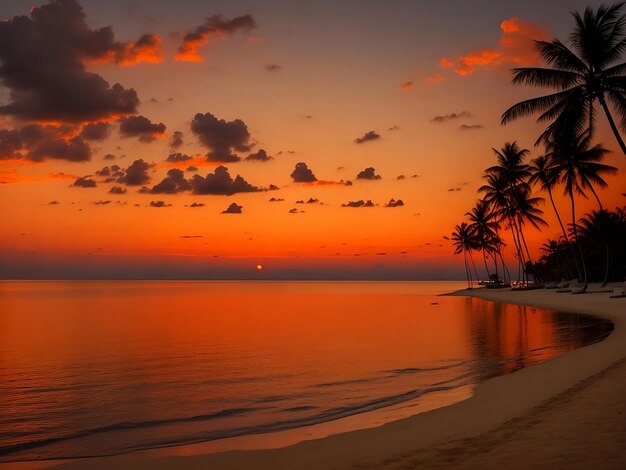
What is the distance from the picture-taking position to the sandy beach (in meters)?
7.43

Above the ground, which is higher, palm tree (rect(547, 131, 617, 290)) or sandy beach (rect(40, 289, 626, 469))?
palm tree (rect(547, 131, 617, 290))

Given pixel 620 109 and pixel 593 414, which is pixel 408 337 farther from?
pixel 593 414

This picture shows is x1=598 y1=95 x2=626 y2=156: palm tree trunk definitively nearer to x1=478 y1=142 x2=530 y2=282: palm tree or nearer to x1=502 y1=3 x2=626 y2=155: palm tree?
x1=502 y1=3 x2=626 y2=155: palm tree

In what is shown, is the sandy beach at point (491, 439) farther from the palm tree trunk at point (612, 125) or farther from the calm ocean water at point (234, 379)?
the palm tree trunk at point (612, 125)

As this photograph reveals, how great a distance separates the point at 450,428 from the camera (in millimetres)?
9906

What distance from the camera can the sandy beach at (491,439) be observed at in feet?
24.4

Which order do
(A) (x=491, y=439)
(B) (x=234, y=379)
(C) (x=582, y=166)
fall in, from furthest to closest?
(C) (x=582, y=166), (B) (x=234, y=379), (A) (x=491, y=439)

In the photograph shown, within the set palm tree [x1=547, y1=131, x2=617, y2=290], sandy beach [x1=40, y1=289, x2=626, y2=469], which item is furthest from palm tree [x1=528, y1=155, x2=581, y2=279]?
sandy beach [x1=40, y1=289, x2=626, y2=469]

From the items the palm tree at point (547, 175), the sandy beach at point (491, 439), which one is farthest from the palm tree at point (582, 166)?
the sandy beach at point (491, 439)

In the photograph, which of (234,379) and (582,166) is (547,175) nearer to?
(582,166)

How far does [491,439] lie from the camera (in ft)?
28.1

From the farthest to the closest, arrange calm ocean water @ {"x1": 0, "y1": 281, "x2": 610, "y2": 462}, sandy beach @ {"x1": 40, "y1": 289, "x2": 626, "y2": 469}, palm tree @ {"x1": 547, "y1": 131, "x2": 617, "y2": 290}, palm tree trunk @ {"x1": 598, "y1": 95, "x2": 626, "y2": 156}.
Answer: palm tree @ {"x1": 547, "y1": 131, "x2": 617, "y2": 290}
palm tree trunk @ {"x1": 598, "y1": 95, "x2": 626, "y2": 156}
calm ocean water @ {"x1": 0, "y1": 281, "x2": 610, "y2": 462}
sandy beach @ {"x1": 40, "y1": 289, "x2": 626, "y2": 469}

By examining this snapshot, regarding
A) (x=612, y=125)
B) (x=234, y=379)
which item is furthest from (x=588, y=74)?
(x=234, y=379)

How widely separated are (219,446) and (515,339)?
21880 mm
